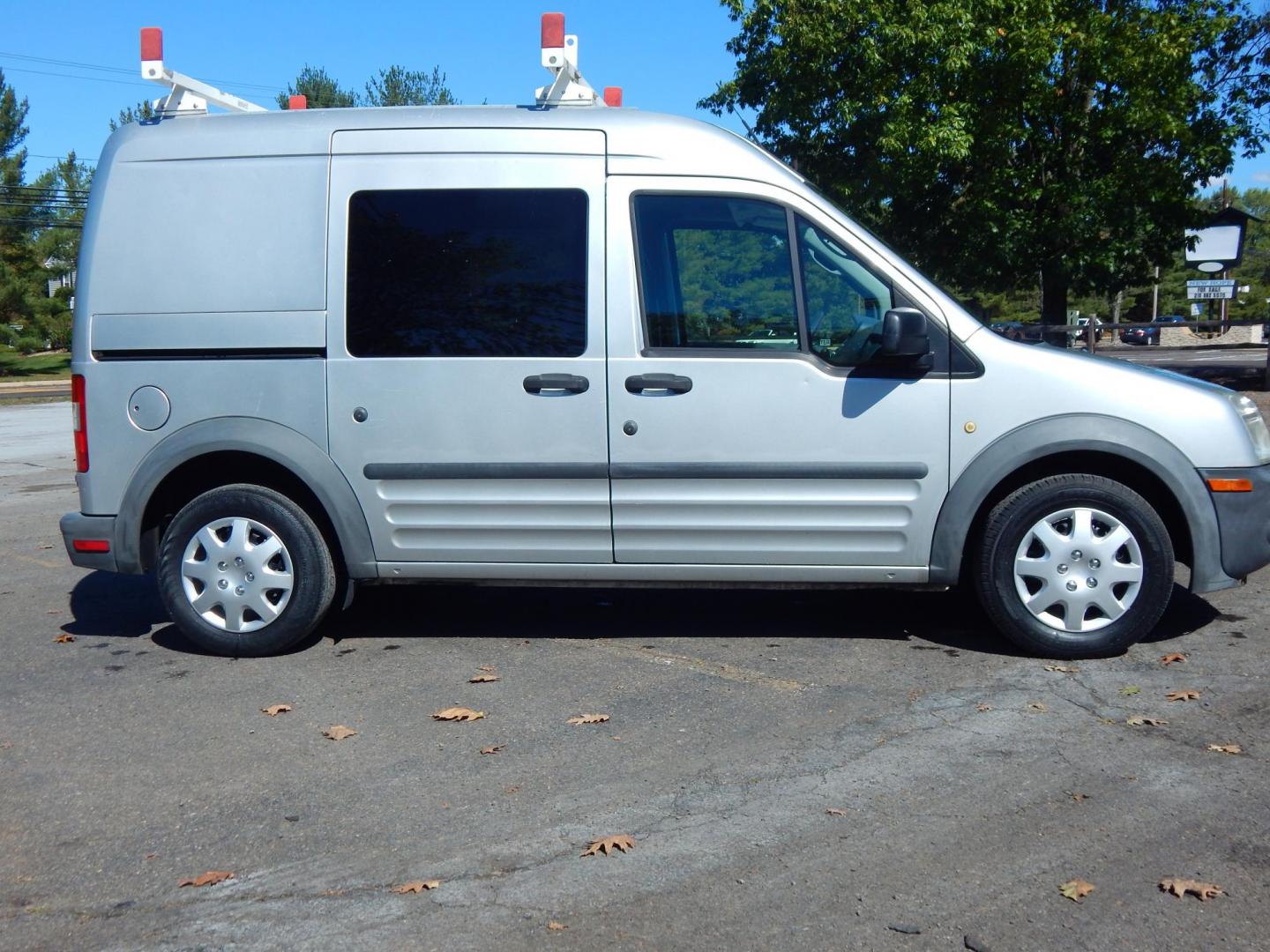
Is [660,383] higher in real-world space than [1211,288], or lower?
lower

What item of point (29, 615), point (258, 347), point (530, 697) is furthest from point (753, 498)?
point (29, 615)

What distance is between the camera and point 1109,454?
5461 millimetres

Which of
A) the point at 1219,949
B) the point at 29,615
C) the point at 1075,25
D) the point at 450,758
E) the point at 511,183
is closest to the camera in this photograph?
the point at 1219,949

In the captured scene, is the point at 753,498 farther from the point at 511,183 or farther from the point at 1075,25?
the point at 1075,25

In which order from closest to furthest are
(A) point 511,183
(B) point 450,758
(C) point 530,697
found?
(B) point 450,758, (C) point 530,697, (A) point 511,183

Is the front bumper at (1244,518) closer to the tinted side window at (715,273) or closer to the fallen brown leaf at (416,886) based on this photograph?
the tinted side window at (715,273)

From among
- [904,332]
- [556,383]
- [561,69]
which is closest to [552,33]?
[561,69]

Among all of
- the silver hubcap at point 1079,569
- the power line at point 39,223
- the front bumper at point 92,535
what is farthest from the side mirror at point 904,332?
the power line at point 39,223

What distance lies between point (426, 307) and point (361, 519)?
102 centimetres

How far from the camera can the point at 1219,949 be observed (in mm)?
3088

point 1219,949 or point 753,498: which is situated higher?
point 753,498

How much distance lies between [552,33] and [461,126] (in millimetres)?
590

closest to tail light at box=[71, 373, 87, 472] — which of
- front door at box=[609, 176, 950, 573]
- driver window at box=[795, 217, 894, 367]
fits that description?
front door at box=[609, 176, 950, 573]

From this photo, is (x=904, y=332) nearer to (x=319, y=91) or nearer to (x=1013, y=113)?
(x=1013, y=113)
